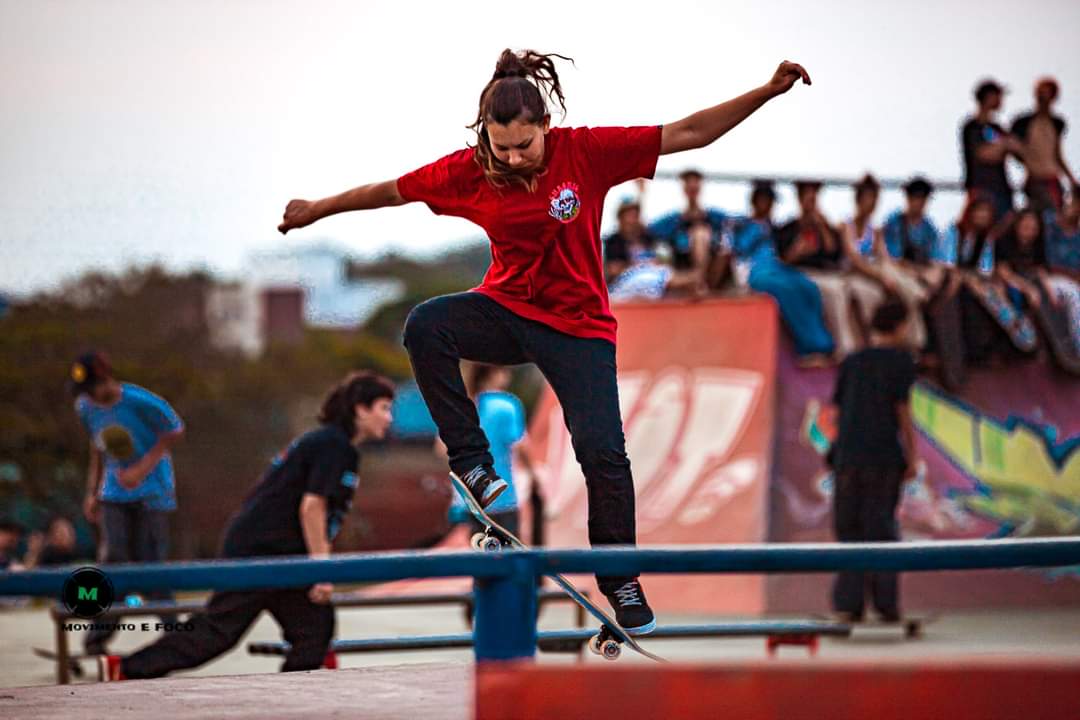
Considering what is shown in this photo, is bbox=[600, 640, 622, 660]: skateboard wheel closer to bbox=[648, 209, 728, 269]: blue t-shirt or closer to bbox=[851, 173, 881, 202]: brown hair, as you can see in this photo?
bbox=[648, 209, 728, 269]: blue t-shirt

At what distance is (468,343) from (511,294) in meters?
0.20

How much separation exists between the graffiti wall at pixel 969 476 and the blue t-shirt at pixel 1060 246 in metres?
0.87

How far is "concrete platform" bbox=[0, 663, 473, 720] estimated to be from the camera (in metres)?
3.91

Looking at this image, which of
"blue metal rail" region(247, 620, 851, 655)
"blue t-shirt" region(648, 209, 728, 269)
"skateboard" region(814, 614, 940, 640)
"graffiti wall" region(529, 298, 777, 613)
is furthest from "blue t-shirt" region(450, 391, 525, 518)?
"blue t-shirt" region(648, 209, 728, 269)

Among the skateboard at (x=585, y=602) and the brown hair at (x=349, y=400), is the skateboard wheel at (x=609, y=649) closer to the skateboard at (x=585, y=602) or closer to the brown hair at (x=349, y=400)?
the skateboard at (x=585, y=602)

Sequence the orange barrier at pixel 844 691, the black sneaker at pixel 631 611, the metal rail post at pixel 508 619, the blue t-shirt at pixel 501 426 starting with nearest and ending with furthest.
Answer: the orange barrier at pixel 844 691
the metal rail post at pixel 508 619
the black sneaker at pixel 631 611
the blue t-shirt at pixel 501 426

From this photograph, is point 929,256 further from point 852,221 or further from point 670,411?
point 670,411

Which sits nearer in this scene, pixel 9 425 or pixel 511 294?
pixel 511 294

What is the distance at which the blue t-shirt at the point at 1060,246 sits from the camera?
13023 millimetres

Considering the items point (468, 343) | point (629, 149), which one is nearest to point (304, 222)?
point (468, 343)

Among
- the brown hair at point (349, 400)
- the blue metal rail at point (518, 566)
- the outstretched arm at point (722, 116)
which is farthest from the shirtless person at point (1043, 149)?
the blue metal rail at point (518, 566)

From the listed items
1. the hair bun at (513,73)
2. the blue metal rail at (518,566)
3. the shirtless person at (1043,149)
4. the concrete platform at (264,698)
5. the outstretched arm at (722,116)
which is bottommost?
the concrete platform at (264,698)

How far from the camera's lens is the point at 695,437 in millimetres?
12297

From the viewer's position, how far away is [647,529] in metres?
12.0
